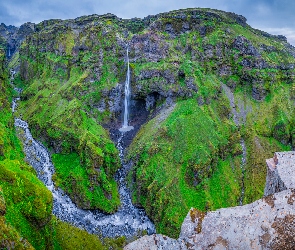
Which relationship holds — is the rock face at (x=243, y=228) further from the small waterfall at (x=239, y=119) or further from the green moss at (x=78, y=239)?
the small waterfall at (x=239, y=119)

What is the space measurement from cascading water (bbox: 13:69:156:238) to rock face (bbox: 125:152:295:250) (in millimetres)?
34738

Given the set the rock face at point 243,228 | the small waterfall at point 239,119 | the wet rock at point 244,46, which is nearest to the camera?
the rock face at point 243,228

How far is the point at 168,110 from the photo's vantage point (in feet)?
243

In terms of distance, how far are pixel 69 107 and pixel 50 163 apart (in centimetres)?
1561

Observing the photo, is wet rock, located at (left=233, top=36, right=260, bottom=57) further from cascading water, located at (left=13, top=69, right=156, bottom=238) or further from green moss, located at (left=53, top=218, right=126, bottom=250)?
green moss, located at (left=53, top=218, right=126, bottom=250)

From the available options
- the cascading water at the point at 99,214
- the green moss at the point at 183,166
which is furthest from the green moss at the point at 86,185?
the green moss at the point at 183,166

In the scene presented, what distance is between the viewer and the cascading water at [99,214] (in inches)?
1954

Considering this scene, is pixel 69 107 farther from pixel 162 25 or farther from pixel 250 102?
pixel 250 102

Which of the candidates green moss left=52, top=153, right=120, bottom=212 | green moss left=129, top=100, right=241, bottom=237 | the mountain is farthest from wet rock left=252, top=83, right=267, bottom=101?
green moss left=52, top=153, right=120, bottom=212

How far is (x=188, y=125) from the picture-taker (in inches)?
2608

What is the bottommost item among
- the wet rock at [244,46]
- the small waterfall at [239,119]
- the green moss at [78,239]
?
the green moss at [78,239]

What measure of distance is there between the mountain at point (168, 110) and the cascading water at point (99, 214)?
1.54 meters

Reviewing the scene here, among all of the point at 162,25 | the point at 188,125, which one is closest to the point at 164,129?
the point at 188,125

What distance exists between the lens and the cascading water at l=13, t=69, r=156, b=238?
163ft
